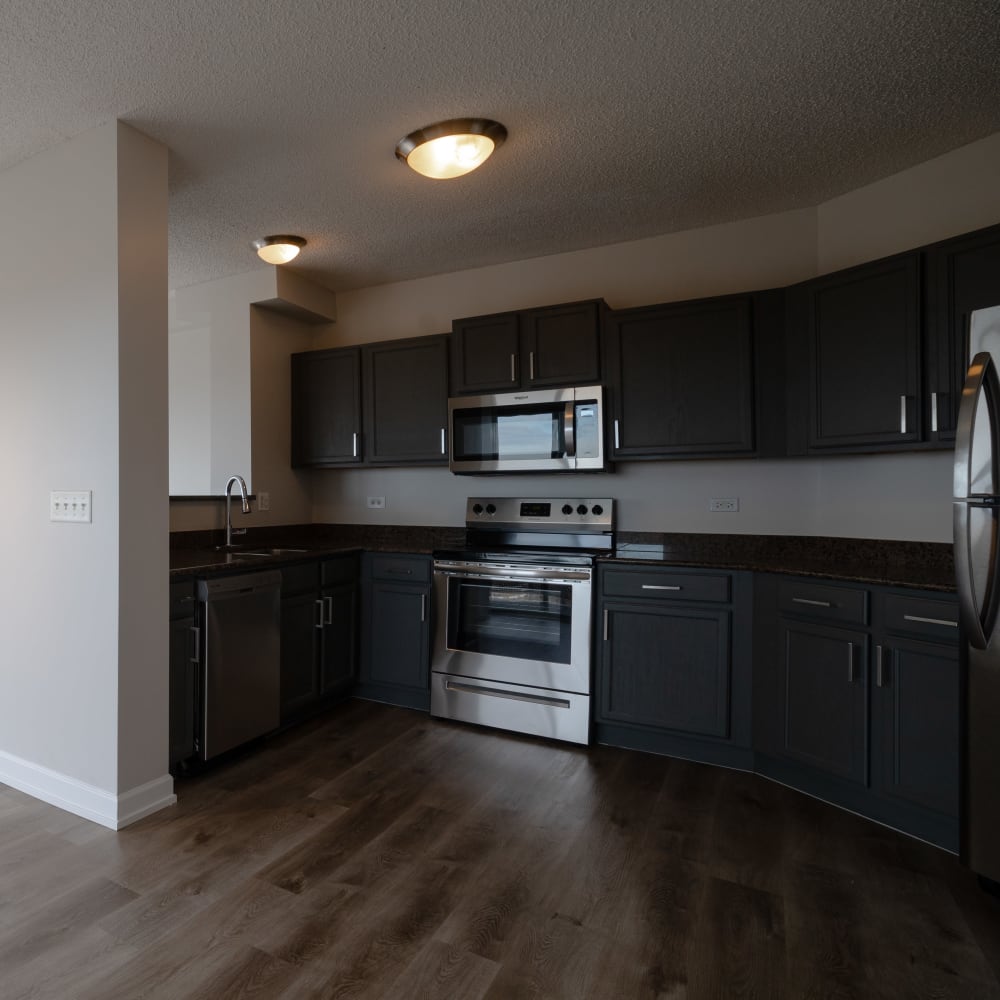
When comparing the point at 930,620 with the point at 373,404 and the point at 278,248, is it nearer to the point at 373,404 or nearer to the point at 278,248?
the point at 373,404

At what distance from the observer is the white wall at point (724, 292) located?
8.21ft

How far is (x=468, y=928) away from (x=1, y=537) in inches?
95.6

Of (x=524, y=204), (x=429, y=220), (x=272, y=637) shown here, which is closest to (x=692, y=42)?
(x=524, y=204)

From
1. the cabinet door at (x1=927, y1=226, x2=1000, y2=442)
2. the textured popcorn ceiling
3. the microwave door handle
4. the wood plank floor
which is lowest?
the wood plank floor

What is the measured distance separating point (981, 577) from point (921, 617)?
364mm

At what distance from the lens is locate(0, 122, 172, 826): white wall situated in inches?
84.7

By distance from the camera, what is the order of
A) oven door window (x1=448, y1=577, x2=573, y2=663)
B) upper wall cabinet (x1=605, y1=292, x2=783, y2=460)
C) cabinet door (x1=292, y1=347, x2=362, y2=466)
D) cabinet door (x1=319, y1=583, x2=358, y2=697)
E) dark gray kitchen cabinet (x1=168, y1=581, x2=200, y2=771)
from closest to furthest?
dark gray kitchen cabinet (x1=168, y1=581, x2=200, y2=771), upper wall cabinet (x1=605, y1=292, x2=783, y2=460), oven door window (x1=448, y1=577, x2=573, y2=663), cabinet door (x1=319, y1=583, x2=358, y2=697), cabinet door (x1=292, y1=347, x2=362, y2=466)

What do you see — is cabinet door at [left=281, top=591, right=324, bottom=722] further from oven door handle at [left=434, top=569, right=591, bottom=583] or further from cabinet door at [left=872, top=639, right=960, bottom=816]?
cabinet door at [left=872, top=639, right=960, bottom=816]

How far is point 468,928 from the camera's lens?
1611 millimetres

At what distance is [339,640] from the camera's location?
10.7 feet

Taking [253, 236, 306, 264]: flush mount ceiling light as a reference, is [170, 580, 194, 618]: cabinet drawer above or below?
below

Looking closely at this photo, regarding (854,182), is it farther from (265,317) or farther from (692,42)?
(265,317)

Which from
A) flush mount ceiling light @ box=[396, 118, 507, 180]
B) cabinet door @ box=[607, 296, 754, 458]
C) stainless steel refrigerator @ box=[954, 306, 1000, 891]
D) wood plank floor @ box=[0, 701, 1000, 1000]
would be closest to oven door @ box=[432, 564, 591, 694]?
wood plank floor @ box=[0, 701, 1000, 1000]

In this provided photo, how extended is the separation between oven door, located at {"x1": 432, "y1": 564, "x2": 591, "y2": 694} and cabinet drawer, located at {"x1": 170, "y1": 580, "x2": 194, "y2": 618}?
1188mm
